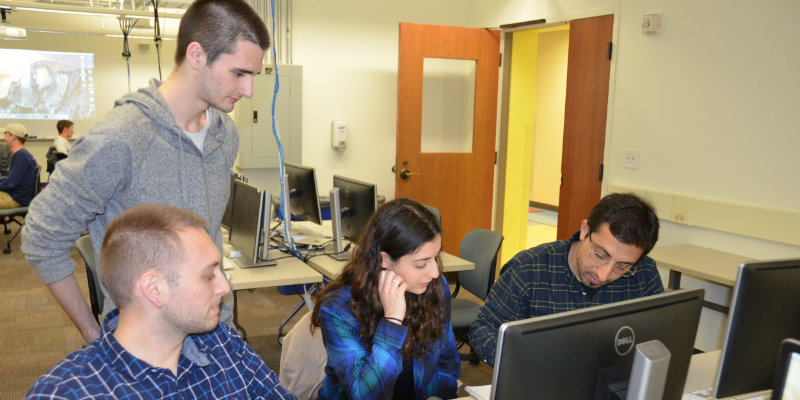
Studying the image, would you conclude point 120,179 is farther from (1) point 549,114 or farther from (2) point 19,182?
(1) point 549,114

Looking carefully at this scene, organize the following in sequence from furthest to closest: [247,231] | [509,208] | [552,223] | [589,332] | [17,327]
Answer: [552,223] < [509,208] < [17,327] < [247,231] < [589,332]

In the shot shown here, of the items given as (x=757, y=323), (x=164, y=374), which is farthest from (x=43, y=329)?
(x=757, y=323)

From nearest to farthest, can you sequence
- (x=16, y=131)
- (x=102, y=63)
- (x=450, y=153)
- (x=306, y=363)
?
1. (x=306, y=363)
2. (x=450, y=153)
3. (x=16, y=131)
4. (x=102, y=63)

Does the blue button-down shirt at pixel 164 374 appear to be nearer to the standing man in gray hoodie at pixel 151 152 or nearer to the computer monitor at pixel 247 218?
the standing man in gray hoodie at pixel 151 152

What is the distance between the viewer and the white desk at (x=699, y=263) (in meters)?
3.19

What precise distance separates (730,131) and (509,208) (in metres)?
2.52

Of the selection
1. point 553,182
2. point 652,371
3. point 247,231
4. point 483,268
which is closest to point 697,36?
point 483,268

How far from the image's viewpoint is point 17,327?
426 cm

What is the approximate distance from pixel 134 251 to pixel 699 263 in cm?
316

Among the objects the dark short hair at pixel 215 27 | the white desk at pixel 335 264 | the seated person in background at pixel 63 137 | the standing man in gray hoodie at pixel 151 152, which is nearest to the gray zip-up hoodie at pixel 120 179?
the standing man in gray hoodie at pixel 151 152

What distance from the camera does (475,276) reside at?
3605 millimetres

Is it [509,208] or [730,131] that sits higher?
[730,131]

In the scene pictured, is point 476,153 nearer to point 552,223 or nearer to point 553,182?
point 552,223

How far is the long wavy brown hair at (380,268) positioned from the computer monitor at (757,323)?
2.66 feet
